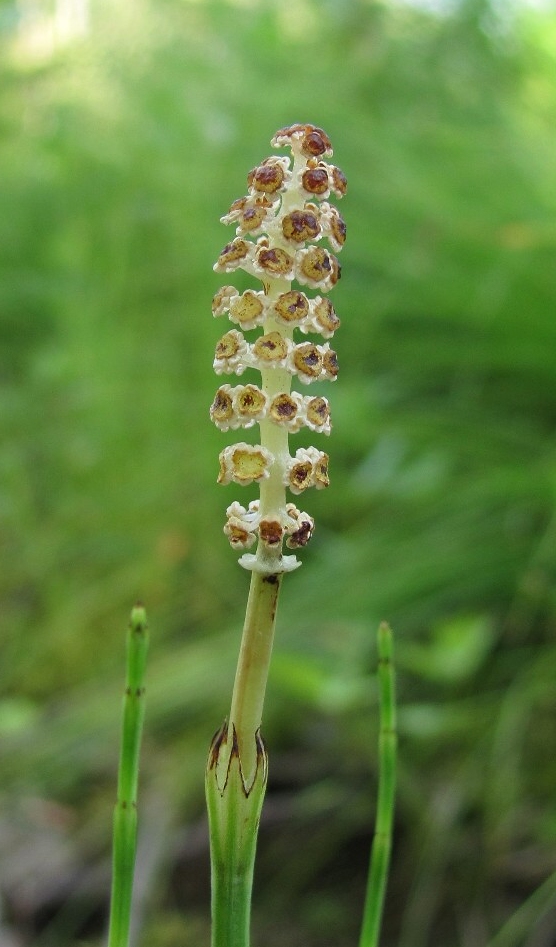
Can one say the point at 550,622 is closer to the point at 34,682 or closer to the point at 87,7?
the point at 34,682

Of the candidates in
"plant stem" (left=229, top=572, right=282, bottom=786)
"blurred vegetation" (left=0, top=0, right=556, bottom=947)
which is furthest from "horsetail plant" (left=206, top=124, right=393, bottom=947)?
"blurred vegetation" (left=0, top=0, right=556, bottom=947)

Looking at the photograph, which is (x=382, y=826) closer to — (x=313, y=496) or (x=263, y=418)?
(x=263, y=418)

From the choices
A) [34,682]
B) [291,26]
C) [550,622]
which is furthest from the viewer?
[291,26]

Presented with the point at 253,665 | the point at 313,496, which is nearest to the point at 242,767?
the point at 253,665

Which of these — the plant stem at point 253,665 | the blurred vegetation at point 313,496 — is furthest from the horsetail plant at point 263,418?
the blurred vegetation at point 313,496

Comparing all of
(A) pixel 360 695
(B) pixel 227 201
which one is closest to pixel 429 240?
(B) pixel 227 201

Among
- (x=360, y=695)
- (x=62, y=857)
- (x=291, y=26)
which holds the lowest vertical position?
(x=62, y=857)

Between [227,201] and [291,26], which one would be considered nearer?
[227,201]

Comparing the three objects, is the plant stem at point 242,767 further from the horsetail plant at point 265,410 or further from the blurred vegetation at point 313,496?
the blurred vegetation at point 313,496

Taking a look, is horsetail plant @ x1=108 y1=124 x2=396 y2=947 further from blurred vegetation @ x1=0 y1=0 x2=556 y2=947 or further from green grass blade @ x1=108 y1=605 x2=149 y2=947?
blurred vegetation @ x1=0 y1=0 x2=556 y2=947
